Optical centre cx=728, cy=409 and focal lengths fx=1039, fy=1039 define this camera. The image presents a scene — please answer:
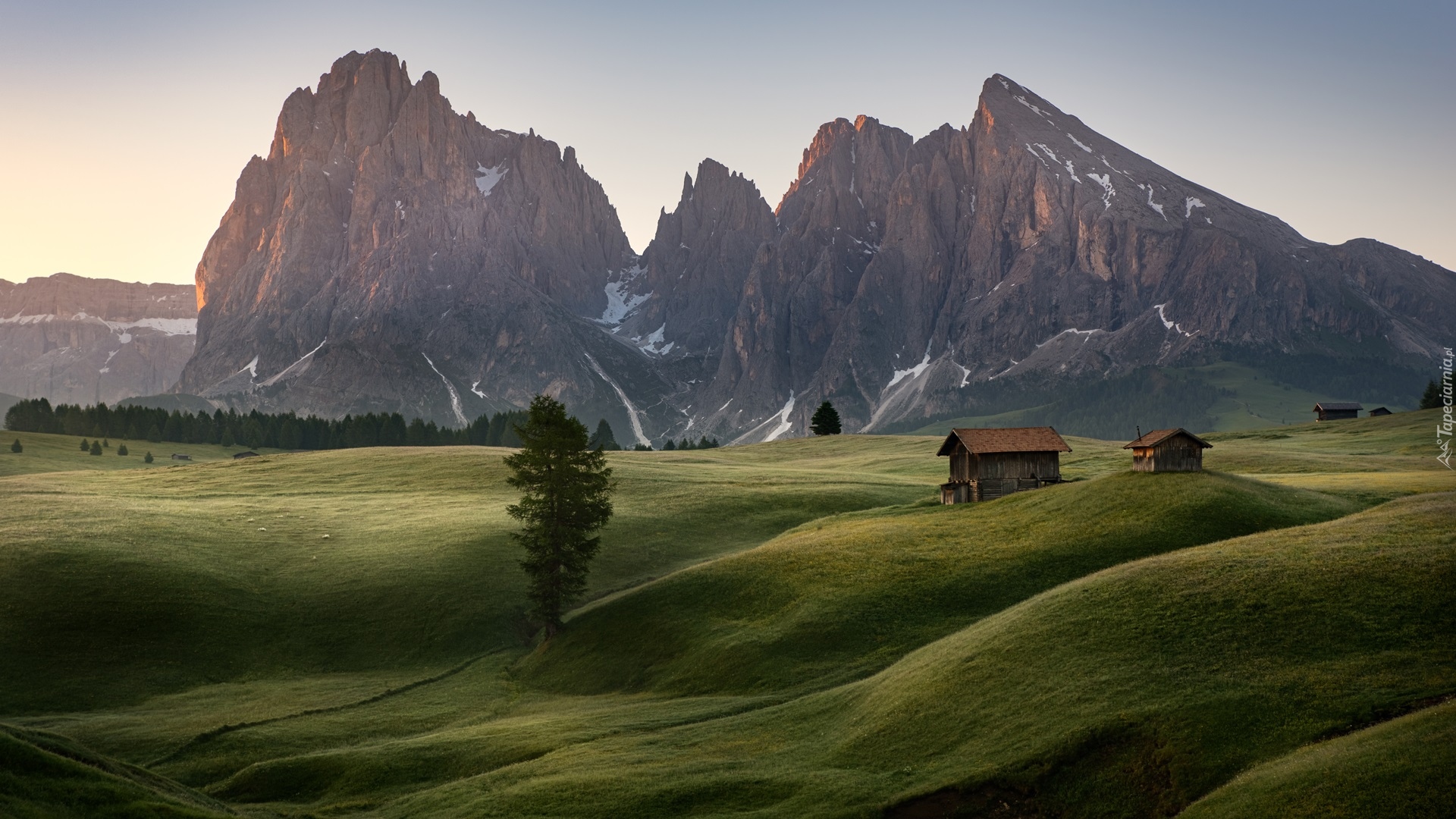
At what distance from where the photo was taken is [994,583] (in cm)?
5541

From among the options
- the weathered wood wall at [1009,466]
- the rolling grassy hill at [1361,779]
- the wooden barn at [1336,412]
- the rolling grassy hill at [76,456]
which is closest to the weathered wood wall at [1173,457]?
the weathered wood wall at [1009,466]

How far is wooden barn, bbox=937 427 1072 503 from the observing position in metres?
79.0

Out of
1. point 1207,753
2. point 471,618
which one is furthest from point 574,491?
point 1207,753

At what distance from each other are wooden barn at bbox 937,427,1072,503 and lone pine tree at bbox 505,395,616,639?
27.5 m

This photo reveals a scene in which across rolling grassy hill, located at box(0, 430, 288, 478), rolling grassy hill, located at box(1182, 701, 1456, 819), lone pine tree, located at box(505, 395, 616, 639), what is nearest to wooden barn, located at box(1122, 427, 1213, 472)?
lone pine tree, located at box(505, 395, 616, 639)

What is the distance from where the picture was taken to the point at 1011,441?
3162 inches

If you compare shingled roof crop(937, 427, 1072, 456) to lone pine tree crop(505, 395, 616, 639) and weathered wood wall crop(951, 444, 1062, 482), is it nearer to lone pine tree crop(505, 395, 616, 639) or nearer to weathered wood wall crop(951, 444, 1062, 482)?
weathered wood wall crop(951, 444, 1062, 482)

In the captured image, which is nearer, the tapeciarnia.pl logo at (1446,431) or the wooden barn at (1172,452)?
the wooden barn at (1172,452)

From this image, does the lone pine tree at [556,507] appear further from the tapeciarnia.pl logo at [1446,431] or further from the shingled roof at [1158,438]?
the tapeciarnia.pl logo at [1446,431]

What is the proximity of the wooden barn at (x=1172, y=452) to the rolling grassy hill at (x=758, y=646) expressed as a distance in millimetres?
2217

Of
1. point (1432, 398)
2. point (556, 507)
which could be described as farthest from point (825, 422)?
point (556, 507)

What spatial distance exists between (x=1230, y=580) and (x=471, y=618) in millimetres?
47673

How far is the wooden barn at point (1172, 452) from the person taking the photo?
6800 centimetres

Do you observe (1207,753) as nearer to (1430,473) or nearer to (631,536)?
(631,536)
